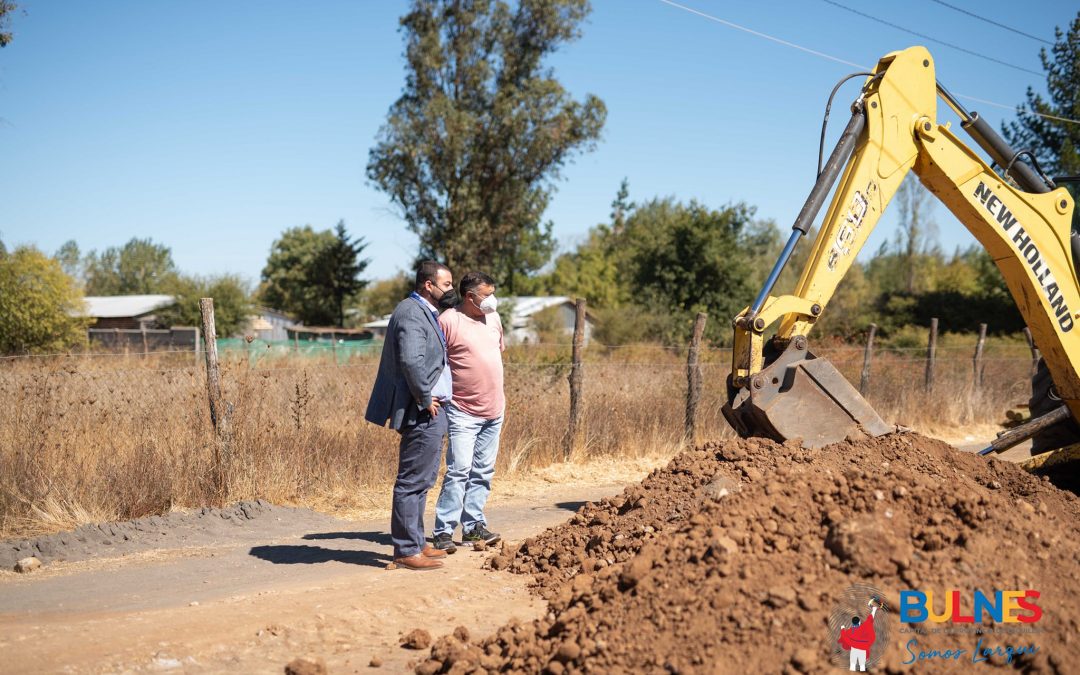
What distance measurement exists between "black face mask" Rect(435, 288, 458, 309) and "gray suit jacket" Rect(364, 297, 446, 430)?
0.88ft

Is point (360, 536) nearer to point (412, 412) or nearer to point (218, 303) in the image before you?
point (412, 412)

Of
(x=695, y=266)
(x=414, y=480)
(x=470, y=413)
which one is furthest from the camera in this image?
(x=695, y=266)

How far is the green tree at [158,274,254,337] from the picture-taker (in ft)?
132

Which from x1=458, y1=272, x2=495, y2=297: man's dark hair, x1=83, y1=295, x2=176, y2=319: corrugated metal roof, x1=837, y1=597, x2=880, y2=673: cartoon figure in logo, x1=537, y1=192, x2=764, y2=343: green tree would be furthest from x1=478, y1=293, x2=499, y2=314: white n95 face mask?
x1=83, y1=295, x2=176, y2=319: corrugated metal roof

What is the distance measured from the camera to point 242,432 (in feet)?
26.2

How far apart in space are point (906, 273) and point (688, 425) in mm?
51770

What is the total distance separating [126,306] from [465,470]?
4458 centimetres

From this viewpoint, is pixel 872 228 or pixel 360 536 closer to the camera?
pixel 872 228

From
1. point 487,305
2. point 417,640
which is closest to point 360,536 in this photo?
point 487,305

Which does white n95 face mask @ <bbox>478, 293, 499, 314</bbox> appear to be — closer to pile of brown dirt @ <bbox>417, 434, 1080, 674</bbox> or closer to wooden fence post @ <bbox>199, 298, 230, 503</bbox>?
pile of brown dirt @ <bbox>417, 434, 1080, 674</bbox>

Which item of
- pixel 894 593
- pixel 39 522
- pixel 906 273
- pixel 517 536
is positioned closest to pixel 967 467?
Answer: pixel 894 593

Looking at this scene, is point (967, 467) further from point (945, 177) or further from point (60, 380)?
point (60, 380)

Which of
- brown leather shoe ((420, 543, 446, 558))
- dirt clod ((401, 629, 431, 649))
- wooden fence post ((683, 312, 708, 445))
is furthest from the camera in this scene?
wooden fence post ((683, 312, 708, 445))

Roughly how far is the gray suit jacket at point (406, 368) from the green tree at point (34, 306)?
20468mm
